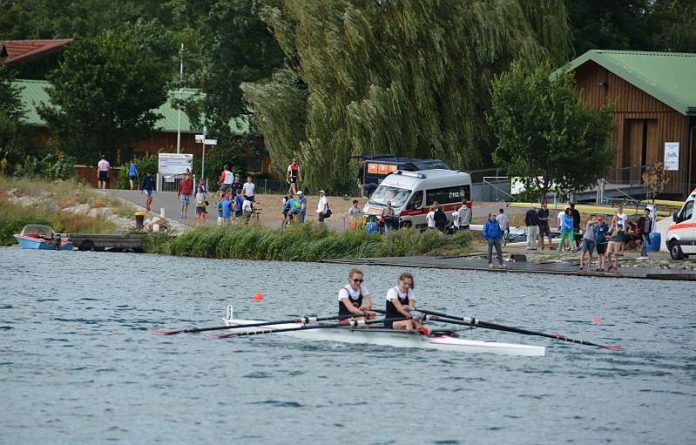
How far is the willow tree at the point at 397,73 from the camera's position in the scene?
65375 mm

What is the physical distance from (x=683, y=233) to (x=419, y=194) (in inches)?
423

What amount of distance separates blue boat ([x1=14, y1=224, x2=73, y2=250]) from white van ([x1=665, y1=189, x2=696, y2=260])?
23.2m

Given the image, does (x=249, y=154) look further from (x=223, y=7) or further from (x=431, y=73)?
(x=431, y=73)

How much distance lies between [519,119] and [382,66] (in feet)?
37.6

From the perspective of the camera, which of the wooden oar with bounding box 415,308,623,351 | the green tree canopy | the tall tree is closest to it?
the wooden oar with bounding box 415,308,623,351

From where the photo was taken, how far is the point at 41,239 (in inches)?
2249

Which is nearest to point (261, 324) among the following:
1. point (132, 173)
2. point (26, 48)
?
point (132, 173)

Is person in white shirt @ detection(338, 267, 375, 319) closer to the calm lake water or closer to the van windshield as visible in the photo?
the calm lake water

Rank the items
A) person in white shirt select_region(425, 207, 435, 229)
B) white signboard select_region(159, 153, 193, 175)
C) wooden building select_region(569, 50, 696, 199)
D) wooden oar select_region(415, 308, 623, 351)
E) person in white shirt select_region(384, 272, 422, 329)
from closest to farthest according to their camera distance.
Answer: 1. person in white shirt select_region(384, 272, 422, 329)
2. wooden oar select_region(415, 308, 623, 351)
3. person in white shirt select_region(425, 207, 435, 229)
4. wooden building select_region(569, 50, 696, 199)
5. white signboard select_region(159, 153, 193, 175)

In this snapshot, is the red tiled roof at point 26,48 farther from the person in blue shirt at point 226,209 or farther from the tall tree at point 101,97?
the person in blue shirt at point 226,209

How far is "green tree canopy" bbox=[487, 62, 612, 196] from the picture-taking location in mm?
55812

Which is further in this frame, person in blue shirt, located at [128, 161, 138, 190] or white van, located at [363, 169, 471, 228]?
person in blue shirt, located at [128, 161, 138, 190]

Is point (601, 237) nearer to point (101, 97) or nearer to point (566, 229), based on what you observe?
point (566, 229)

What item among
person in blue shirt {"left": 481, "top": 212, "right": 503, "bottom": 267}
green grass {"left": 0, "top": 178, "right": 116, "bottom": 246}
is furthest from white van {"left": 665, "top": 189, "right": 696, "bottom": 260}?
green grass {"left": 0, "top": 178, "right": 116, "bottom": 246}
